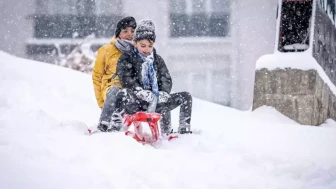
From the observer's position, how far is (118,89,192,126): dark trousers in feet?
12.6

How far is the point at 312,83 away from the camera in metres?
5.87

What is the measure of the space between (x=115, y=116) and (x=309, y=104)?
3031 millimetres

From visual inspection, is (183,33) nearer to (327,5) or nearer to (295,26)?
(327,5)

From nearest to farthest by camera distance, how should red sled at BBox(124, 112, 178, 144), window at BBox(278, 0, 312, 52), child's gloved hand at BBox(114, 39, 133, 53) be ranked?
red sled at BBox(124, 112, 178, 144) < child's gloved hand at BBox(114, 39, 133, 53) < window at BBox(278, 0, 312, 52)

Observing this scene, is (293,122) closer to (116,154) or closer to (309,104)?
(309,104)

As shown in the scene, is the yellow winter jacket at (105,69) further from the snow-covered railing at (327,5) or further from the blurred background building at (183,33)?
the blurred background building at (183,33)

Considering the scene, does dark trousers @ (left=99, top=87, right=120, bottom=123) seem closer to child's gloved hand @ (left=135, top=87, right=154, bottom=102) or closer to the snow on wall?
child's gloved hand @ (left=135, top=87, right=154, bottom=102)

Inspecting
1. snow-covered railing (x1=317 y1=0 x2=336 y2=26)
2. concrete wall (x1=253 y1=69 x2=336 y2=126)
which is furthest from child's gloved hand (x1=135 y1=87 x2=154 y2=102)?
snow-covered railing (x1=317 y1=0 x2=336 y2=26)

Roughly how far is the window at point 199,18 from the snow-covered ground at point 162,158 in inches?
434

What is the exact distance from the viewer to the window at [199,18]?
52.2 ft

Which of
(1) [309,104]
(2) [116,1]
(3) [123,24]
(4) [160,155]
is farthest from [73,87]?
(2) [116,1]

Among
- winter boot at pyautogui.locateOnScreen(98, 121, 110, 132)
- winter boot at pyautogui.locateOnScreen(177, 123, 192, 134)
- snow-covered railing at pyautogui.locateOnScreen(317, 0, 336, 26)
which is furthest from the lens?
snow-covered railing at pyautogui.locateOnScreen(317, 0, 336, 26)

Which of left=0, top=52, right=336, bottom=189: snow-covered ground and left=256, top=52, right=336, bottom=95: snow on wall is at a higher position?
left=256, top=52, right=336, bottom=95: snow on wall

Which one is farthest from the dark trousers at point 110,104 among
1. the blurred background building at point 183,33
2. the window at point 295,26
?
the blurred background building at point 183,33
